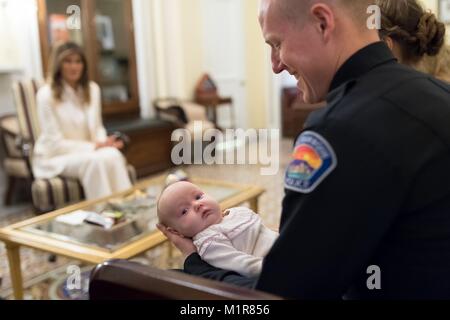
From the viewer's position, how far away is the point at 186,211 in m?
1.21

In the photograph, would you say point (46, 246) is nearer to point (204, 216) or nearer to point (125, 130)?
point (204, 216)

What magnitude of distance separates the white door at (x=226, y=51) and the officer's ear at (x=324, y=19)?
5419 millimetres

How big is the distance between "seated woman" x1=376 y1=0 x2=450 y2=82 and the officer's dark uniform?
59cm

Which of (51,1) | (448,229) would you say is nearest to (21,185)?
(51,1)

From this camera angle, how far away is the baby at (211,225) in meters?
1.10

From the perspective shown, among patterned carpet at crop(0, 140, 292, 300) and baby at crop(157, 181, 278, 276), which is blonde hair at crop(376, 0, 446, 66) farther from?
patterned carpet at crop(0, 140, 292, 300)

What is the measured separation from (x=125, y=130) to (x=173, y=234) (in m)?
3.26

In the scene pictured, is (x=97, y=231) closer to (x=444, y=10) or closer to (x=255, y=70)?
(x=444, y=10)

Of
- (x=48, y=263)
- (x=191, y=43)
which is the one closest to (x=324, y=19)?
(x=48, y=263)

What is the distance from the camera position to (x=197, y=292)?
821mm

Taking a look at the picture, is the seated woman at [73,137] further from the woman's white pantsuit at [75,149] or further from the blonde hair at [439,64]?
the blonde hair at [439,64]

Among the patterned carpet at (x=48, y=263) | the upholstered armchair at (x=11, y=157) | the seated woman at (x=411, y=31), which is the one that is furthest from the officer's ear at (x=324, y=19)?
the upholstered armchair at (x=11, y=157)

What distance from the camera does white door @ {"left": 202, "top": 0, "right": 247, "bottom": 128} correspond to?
6180mm

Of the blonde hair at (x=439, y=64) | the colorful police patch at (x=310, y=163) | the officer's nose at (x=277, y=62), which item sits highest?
the officer's nose at (x=277, y=62)
